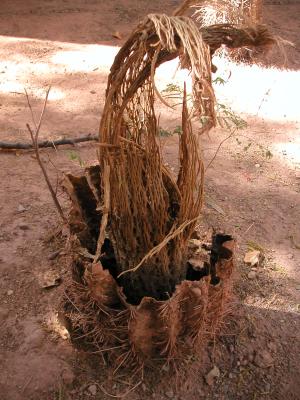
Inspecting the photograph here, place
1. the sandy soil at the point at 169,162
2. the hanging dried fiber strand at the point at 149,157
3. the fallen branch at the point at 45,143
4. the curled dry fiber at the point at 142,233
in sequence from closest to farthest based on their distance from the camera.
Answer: the hanging dried fiber strand at the point at 149,157
the curled dry fiber at the point at 142,233
the sandy soil at the point at 169,162
the fallen branch at the point at 45,143

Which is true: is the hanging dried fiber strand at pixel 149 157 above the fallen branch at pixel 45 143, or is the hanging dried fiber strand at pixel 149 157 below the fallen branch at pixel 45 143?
above

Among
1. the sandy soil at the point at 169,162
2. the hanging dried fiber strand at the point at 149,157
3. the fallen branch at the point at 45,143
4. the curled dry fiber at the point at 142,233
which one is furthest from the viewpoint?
the fallen branch at the point at 45,143

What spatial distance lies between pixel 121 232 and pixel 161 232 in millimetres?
158

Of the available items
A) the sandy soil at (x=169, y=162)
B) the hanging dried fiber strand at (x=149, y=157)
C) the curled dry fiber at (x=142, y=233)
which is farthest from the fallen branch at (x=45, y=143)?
the hanging dried fiber strand at (x=149, y=157)

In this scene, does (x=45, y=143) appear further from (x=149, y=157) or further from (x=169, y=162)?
(x=149, y=157)

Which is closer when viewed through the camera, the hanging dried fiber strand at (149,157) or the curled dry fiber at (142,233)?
the hanging dried fiber strand at (149,157)

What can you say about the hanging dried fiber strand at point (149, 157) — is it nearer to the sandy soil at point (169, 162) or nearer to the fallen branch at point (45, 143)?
the sandy soil at point (169, 162)

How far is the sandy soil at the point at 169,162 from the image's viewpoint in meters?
1.95

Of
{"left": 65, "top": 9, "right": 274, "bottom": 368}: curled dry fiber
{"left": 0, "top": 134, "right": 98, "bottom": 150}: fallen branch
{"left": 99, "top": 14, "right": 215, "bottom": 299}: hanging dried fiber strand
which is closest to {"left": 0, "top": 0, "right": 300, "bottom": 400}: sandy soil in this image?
{"left": 0, "top": 134, "right": 98, "bottom": 150}: fallen branch

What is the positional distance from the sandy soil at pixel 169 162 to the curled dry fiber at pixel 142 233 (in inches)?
6.8

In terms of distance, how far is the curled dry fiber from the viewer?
142cm

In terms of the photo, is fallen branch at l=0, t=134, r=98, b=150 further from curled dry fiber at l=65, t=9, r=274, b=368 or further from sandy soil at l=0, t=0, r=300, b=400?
curled dry fiber at l=65, t=9, r=274, b=368

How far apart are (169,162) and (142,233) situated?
1.51 m

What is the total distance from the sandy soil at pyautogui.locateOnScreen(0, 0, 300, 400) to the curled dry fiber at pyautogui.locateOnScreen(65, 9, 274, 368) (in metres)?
0.17
